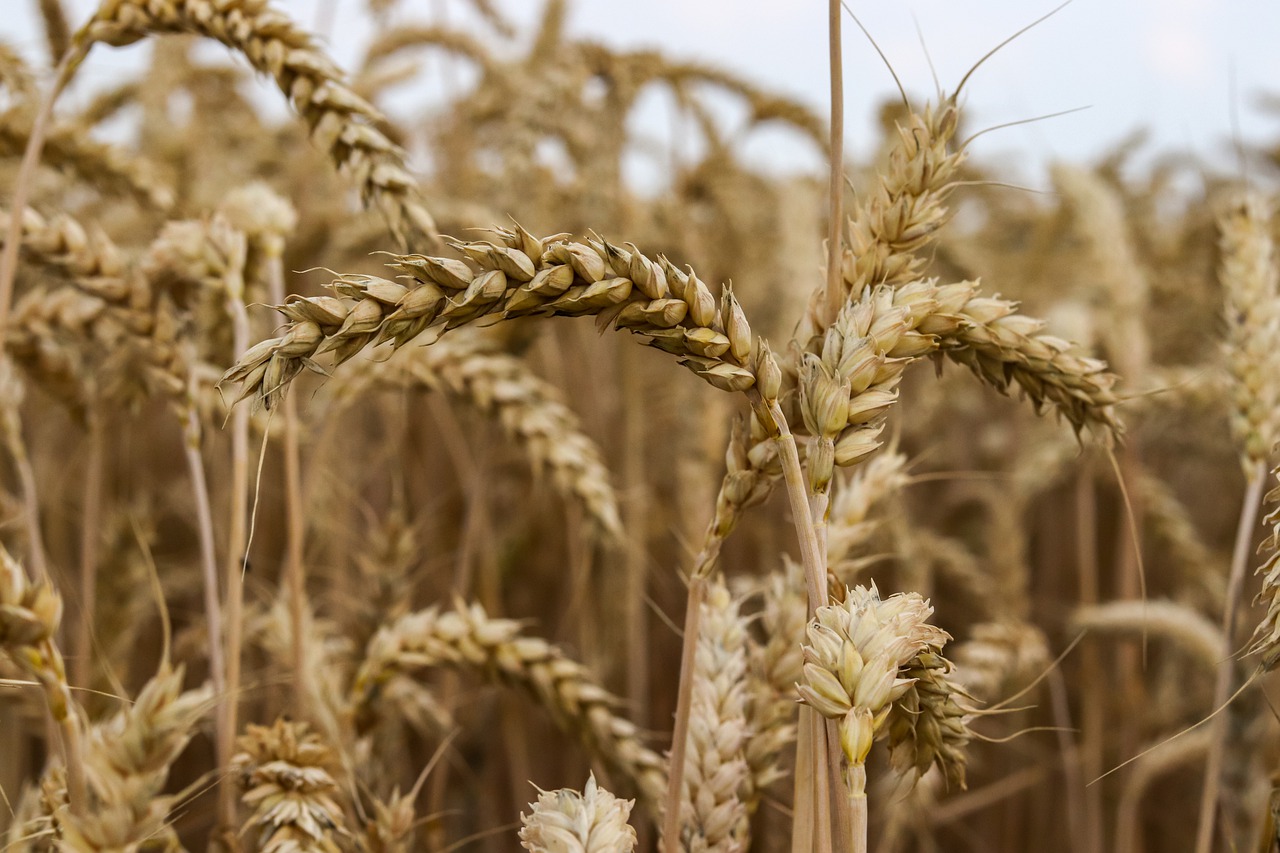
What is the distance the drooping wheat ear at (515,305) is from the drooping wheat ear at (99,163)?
923 mm

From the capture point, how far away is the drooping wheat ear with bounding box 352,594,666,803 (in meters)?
0.96

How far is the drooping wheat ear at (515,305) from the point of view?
1.63ft

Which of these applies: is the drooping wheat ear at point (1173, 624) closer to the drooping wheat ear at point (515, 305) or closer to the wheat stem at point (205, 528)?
the drooping wheat ear at point (515, 305)

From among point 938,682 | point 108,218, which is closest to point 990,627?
point 938,682

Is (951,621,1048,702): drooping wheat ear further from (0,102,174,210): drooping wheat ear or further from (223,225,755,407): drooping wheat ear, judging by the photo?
(0,102,174,210): drooping wheat ear

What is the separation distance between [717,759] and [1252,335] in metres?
0.75

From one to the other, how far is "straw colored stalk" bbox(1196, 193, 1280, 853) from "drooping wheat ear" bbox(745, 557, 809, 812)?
1.41ft

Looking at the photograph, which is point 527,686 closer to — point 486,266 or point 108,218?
point 486,266

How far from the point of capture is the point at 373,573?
49.5 inches

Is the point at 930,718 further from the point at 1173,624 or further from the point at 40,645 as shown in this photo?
the point at 1173,624

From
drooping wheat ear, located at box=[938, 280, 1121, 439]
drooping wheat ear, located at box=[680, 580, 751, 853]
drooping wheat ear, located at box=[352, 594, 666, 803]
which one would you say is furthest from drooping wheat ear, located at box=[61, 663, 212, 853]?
drooping wheat ear, located at box=[938, 280, 1121, 439]

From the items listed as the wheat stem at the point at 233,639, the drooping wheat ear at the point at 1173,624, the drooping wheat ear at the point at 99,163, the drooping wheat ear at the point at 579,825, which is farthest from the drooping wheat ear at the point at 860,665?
the drooping wheat ear at the point at 99,163

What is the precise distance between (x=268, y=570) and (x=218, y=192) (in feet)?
3.16

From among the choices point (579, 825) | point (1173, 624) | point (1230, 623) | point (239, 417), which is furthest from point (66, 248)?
point (1173, 624)
